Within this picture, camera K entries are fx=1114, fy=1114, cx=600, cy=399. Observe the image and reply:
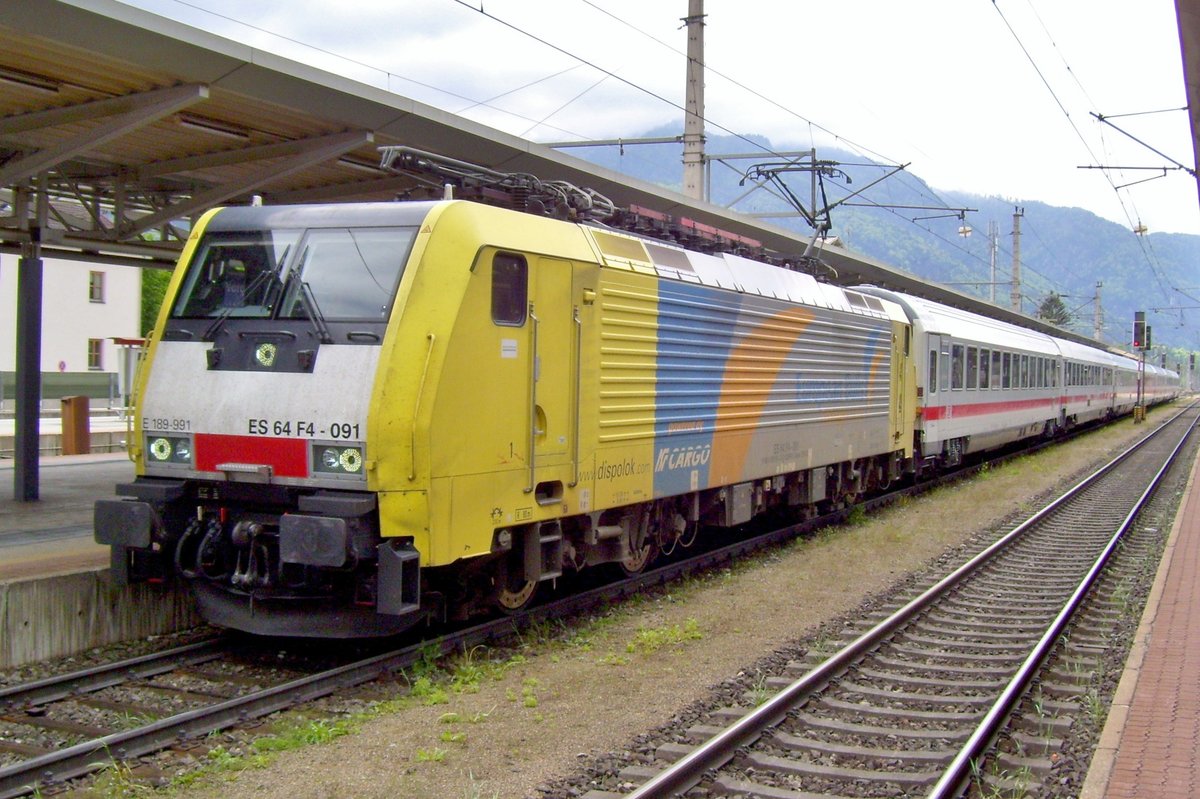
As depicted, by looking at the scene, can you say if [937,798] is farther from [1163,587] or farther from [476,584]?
[1163,587]

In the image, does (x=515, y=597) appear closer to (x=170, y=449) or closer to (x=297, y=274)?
(x=170, y=449)

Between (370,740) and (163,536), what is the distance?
232 centimetres

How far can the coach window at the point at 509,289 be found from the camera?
7688 mm

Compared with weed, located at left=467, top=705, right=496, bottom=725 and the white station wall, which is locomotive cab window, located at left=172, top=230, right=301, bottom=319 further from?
the white station wall

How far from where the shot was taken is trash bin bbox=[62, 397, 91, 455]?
65.8 ft

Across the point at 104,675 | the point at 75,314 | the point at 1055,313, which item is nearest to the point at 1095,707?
the point at 104,675

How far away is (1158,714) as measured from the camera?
21.3 feet

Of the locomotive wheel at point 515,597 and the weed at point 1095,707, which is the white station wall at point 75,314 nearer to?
the locomotive wheel at point 515,597

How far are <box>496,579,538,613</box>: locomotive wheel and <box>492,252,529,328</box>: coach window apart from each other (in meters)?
2.08

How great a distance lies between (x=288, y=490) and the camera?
23.9ft

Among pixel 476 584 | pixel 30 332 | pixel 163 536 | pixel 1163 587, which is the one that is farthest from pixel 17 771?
pixel 1163 587

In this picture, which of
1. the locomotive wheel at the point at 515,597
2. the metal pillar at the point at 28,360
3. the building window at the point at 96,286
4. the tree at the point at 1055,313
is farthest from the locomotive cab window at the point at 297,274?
the tree at the point at 1055,313

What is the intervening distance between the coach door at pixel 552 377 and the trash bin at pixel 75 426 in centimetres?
1464

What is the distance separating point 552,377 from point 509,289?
2.62 ft
